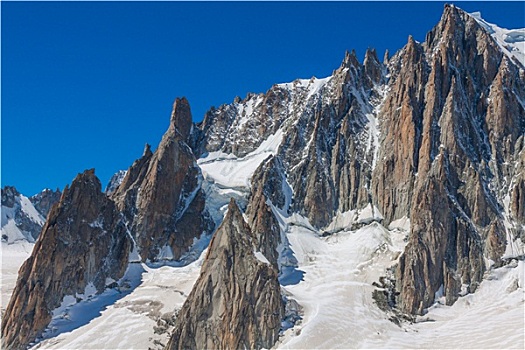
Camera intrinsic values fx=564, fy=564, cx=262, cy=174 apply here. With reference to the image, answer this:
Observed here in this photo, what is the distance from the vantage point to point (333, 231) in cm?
16338

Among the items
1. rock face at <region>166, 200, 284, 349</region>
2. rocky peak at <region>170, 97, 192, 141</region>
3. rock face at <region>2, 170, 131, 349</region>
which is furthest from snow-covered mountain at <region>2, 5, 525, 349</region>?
rocky peak at <region>170, 97, 192, 141</region>

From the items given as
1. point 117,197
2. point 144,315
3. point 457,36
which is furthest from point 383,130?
point 144,315

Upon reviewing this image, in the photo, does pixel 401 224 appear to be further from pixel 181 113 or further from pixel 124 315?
pixel 181 113

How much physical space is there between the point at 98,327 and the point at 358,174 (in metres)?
91.4

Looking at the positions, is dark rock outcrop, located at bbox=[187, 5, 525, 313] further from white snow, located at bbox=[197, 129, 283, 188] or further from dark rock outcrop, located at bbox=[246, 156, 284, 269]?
white snow, located at bbox=[197, 129, 283, 188]

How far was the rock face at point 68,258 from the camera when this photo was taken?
359 ft

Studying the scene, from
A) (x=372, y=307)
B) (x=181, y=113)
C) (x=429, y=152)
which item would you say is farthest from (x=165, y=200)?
(x=429, y=152)

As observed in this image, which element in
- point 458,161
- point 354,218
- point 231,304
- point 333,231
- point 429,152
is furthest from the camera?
point 333,231

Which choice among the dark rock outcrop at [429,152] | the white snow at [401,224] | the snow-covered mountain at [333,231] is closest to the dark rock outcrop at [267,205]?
the snow-covered mountain at [333,231]

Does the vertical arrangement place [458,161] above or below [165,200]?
above

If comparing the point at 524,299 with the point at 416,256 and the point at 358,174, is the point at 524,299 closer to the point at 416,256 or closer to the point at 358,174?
the point at 416,256

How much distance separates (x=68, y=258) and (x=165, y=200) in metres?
40.4

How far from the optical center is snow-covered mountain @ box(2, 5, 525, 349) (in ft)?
350

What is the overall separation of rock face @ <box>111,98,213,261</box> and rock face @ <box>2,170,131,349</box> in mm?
13673
